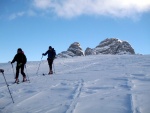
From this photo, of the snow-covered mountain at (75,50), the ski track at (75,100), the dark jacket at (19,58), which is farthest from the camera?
the snow-covered mountain at (75,50)

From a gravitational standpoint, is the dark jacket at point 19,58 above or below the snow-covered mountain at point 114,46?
below

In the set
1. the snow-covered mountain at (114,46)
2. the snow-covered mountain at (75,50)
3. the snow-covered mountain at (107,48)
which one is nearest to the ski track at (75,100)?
the snow-covered mountain at (107,48)

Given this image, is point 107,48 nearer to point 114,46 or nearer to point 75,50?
point 114,46

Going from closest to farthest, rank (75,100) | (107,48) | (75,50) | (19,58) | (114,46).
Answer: (75,100), (19,58), (75,50), (107,48), (114,46)

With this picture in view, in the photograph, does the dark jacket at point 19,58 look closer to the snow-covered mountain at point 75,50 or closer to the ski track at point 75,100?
the ski track at point 75,100

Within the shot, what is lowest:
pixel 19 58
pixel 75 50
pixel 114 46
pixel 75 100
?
pixel 75 100

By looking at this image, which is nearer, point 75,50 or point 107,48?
point 75,50

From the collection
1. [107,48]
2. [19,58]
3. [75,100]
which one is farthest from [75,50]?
[75,100]

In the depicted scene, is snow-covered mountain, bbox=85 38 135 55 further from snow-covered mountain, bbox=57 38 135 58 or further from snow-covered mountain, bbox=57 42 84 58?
snow-covered mountain, bbox=57 42 84 58

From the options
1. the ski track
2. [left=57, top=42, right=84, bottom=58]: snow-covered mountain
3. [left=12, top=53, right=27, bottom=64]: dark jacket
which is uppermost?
[left=57, top=42, right=84, bottom=58]: snow-covered mountain

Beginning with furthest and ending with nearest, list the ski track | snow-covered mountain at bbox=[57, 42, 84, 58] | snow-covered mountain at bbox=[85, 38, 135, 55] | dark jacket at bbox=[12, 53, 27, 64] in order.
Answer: snow-covered mountain at bbox=[85, 38, 135, 55]
snow-covered mountain at bbox=[57, 42, 84, 58]
dark jacket at bbox=[12, 53, 27, 64]
the ski track

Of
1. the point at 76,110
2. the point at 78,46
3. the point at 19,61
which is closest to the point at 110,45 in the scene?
the point at 78,46

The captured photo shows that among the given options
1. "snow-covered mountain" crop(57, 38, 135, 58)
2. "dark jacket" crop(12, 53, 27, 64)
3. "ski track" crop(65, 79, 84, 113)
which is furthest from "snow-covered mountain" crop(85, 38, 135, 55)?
"ski track" crop(65, 79, 84, 113)

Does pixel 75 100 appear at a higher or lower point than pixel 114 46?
lower
